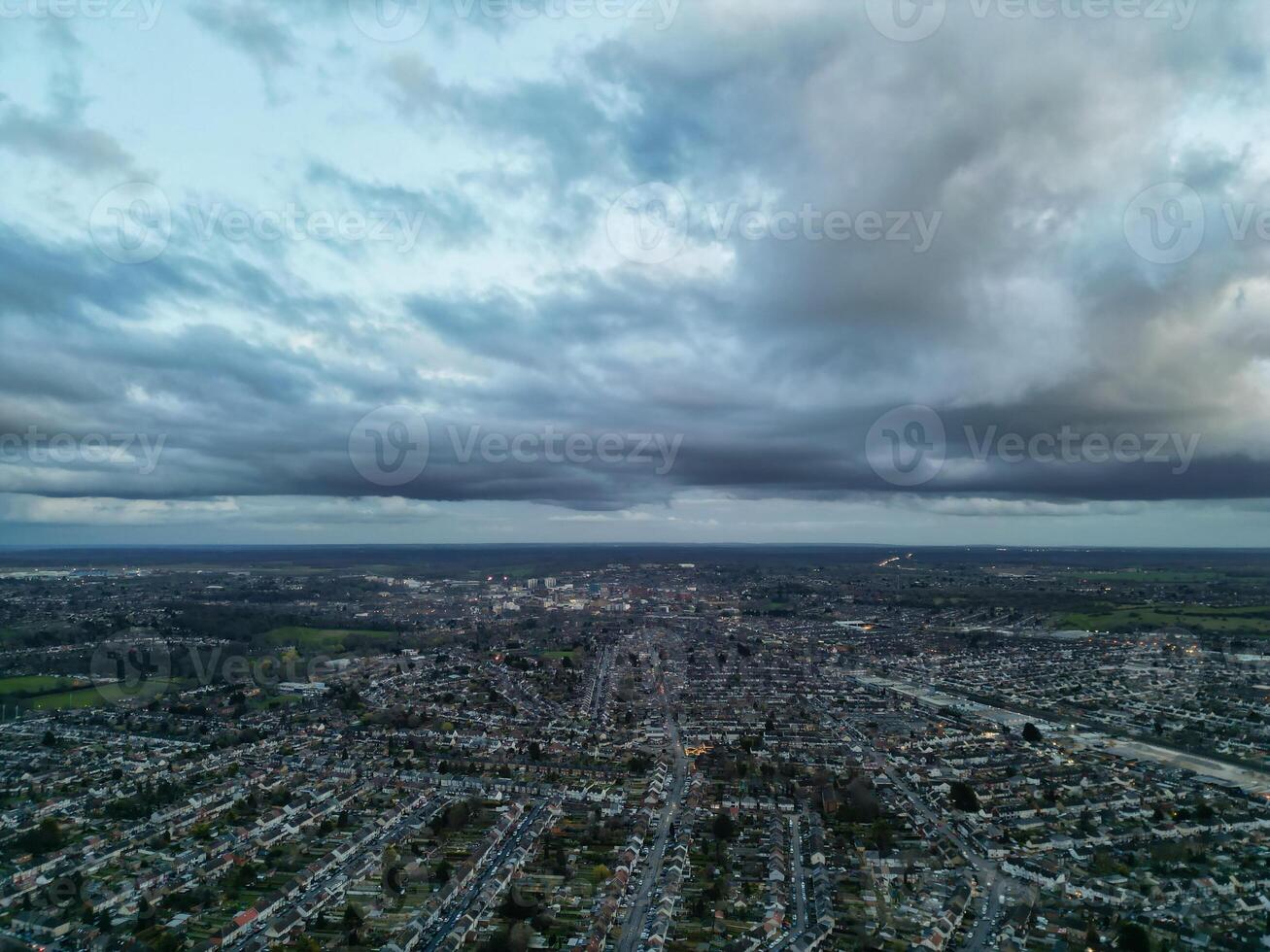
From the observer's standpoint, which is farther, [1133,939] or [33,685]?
[33,685]

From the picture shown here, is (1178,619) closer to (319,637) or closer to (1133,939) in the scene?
(1133,939)

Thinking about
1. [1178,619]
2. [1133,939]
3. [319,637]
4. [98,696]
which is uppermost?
[1178,619]

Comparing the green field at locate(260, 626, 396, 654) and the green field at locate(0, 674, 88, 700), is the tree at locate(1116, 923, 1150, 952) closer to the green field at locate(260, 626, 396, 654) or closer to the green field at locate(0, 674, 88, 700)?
the green field at locate(0, 674, 88, 700)

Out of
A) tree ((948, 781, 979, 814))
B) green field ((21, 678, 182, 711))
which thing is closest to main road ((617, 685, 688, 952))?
tree ((948, 781, 979, 814))

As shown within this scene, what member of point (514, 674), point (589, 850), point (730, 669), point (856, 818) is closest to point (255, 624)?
point (514, 674)

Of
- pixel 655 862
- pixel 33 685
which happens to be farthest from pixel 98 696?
pixel 655 862
